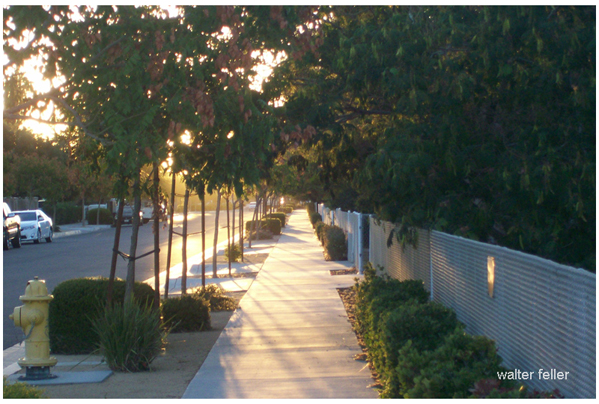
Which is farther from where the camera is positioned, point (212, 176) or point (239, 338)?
point (239, 338)

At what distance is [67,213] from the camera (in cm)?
5338

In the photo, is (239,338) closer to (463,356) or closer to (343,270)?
(463,356)

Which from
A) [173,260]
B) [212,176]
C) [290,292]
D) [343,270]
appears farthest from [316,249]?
[212,176]

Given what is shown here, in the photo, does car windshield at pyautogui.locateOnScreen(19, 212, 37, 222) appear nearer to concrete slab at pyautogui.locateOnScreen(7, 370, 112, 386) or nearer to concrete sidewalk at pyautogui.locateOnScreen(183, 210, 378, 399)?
concrete sidewalk at pyautogui.locateOnScreen(183, 210, 378, 399)

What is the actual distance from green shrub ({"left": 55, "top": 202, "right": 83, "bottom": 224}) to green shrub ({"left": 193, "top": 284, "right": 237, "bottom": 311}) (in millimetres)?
43358

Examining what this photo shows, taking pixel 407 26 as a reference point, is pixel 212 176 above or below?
below

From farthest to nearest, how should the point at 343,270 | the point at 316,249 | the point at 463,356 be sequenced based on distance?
the point at 316,249
the point at 343,270
the point at 463,356

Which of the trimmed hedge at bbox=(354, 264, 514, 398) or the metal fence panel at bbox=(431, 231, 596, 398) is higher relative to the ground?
the metal fence panel at bbox=(431, 231, 596, 398)

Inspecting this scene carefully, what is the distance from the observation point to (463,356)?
14.5 feet

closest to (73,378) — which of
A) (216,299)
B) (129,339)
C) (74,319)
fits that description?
(129,339)

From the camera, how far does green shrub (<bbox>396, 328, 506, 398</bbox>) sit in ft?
13.1

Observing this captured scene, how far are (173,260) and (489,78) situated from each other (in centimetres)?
1593

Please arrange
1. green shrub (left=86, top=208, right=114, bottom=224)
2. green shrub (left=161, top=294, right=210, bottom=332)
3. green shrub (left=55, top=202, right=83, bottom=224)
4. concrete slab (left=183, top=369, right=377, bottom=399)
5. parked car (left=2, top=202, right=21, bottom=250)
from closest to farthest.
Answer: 1. concrete slab (left=183, top=369, right=377, bottom=399)
2. green shrub (left=161, top=294, right=210, bottom=332)
3. parked car (left=2, top=202, right=21, bottom=250)
4. green shrub (left=55, top=202, right=83, bottom=224)
5. green shrub (left=86, top=208, right=114, bottom=224)

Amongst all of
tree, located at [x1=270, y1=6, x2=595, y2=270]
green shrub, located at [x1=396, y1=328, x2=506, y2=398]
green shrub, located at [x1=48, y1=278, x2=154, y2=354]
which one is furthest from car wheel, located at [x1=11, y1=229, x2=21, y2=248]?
green shrub, located at [x1=396, y1=328, x2=506, y2=398]
